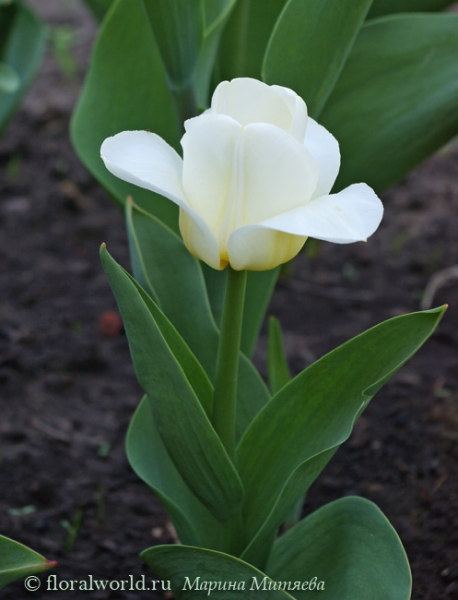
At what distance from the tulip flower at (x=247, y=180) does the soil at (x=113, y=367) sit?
0.64 meters

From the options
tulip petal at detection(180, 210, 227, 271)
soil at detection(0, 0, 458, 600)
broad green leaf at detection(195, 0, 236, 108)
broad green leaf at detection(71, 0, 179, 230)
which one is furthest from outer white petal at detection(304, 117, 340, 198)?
soil at detection(0, 0, 458, 600)

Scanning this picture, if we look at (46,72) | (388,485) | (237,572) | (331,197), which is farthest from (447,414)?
(46,72)

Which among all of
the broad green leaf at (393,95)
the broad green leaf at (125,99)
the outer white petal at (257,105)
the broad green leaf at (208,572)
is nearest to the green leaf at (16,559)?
the broad green leaf at (208,572)

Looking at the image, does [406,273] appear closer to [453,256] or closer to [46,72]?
[453,256]

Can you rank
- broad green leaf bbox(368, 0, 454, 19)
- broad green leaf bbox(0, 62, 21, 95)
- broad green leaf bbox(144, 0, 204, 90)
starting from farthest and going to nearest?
1. broad green leaf bbox(0, 62, 21, 95)
2. broad green leaf bbox(368, 0, 454, 19)
3. broad green leaf bbox(144, 0, 204, 90)

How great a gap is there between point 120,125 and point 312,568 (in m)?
0.71

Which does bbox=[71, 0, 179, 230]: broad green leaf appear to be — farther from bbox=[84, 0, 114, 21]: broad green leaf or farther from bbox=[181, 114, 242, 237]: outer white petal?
bbox=[181, 114, 242, 237]: outer white petal

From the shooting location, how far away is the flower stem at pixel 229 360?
2.30 feet

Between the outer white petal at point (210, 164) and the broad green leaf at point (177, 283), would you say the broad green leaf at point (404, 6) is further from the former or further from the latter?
the outer white petal at point (210, 164)

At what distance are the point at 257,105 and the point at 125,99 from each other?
1.83 feet

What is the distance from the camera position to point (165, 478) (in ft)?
3.05

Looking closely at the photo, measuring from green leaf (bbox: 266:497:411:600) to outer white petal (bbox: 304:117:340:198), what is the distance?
37 cm

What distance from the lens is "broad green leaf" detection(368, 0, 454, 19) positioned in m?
1.29

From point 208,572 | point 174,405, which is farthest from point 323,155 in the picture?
point 208,572
